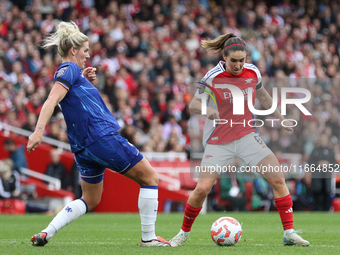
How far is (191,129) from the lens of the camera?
48.4 feet

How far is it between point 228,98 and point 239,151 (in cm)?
61

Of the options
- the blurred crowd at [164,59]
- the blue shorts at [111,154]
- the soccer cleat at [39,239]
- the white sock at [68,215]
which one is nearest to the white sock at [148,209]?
the blue shorts at [111,154]

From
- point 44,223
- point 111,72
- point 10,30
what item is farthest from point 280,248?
point 10,30

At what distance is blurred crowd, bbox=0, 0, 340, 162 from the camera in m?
14.5

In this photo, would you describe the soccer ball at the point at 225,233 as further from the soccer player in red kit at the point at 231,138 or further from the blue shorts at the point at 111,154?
the blue shorts at the point at 111,154

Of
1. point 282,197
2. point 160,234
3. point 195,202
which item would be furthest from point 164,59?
point 282,197

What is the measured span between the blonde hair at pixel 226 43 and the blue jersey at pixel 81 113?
5.12 ft

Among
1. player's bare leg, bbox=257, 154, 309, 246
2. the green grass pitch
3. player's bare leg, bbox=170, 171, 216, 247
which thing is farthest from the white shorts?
the green grass pitch

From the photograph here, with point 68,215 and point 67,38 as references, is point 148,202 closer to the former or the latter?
point 68,215

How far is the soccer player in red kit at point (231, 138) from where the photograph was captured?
19.8ft

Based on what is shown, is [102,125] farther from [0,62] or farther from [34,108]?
[0,62]

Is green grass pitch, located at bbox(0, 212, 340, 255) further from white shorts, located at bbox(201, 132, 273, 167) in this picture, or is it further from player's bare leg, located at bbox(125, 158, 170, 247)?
white shorts, located at bbox(201, 132, 273, 167)

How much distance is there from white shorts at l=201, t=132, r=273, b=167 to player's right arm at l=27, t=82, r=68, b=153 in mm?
1787

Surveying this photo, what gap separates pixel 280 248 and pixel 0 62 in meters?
11.5
